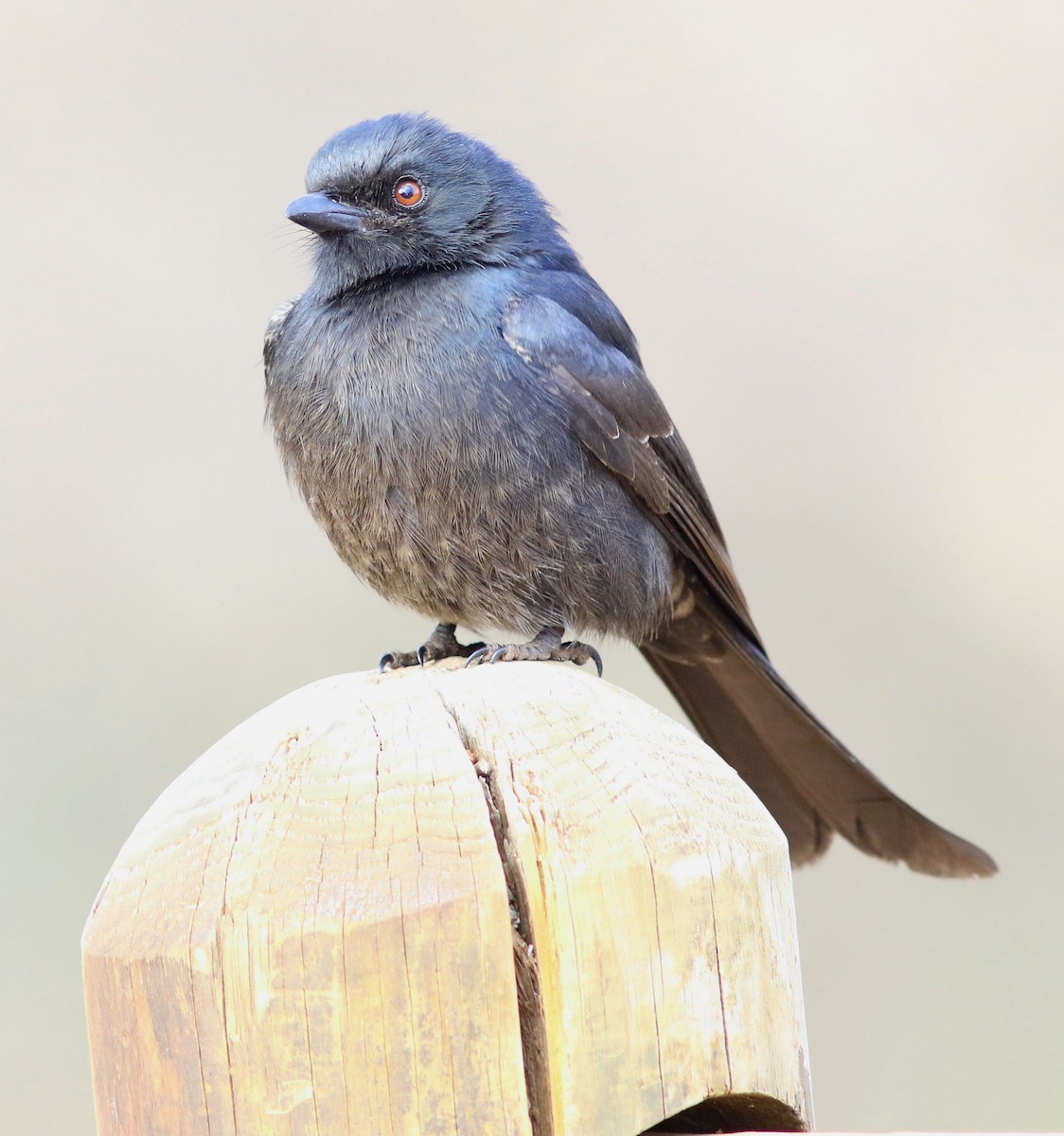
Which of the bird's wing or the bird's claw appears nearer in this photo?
the bird's claw

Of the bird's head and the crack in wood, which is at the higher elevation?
the bird's head

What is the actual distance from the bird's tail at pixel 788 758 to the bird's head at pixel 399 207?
1199mm

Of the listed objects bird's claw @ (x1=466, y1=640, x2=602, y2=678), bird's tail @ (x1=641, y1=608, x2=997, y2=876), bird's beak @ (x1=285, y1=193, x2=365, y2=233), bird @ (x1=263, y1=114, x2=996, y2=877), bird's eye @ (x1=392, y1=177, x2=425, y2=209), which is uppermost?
bird's eye @ (x1=392, y1=177, x2=425, y2=209)

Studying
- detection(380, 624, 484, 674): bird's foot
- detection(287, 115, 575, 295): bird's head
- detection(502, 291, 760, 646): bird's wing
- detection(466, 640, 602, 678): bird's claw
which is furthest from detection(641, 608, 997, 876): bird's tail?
detection(287, 115, 575, 295): bird's head

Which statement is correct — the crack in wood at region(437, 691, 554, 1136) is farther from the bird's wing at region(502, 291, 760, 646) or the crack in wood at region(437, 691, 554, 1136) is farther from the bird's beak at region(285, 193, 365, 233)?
the bird's beak at region(285, 193, 365, 233)

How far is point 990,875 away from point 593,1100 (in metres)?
1.72

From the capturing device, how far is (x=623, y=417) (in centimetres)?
371

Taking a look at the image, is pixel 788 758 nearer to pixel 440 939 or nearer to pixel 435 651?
pixel 435 651

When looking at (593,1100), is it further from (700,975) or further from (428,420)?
(428,420)

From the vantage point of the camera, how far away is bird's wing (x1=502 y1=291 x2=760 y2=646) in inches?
140

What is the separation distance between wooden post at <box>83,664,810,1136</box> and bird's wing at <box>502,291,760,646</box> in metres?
1.84

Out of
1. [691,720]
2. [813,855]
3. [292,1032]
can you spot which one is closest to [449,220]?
[691,720]

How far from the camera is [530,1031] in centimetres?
162

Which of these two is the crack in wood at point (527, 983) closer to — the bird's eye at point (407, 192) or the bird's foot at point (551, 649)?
the bird's foot at point (551, 649)
